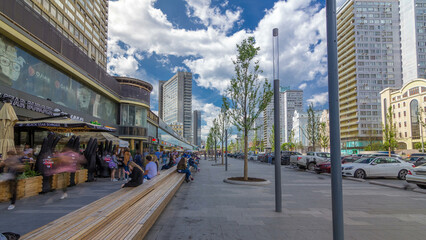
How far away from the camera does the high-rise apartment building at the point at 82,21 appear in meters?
44.5

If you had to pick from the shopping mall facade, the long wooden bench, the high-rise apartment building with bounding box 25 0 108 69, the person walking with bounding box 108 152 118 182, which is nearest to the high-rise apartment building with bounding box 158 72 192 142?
the high-rise apartment building with bounding box 25 0 108 69

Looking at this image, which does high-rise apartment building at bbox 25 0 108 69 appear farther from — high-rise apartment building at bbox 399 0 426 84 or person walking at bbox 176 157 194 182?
high-rise apartment building at bbox 399 0 426 84

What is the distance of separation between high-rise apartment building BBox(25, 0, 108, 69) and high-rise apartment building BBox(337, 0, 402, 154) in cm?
8592

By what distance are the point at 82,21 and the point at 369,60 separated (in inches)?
3712

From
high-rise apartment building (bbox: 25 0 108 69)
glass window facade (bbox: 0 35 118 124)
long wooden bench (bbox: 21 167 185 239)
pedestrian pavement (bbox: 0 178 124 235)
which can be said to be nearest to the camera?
long wooden bench (bbox: 21 167 185 239)

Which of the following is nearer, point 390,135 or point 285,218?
point 285,218

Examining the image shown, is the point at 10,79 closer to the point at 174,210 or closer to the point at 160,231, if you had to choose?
the point at 174,210

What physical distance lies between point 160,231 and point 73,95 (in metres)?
18.6

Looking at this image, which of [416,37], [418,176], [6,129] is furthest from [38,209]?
[416,37]

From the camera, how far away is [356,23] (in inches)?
3844

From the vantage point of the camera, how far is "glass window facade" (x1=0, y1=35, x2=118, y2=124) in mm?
13328

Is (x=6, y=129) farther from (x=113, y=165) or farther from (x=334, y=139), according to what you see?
(x=334, y=139)

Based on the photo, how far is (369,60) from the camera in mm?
96562

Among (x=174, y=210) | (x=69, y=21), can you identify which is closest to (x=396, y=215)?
(x=174, y=210)
